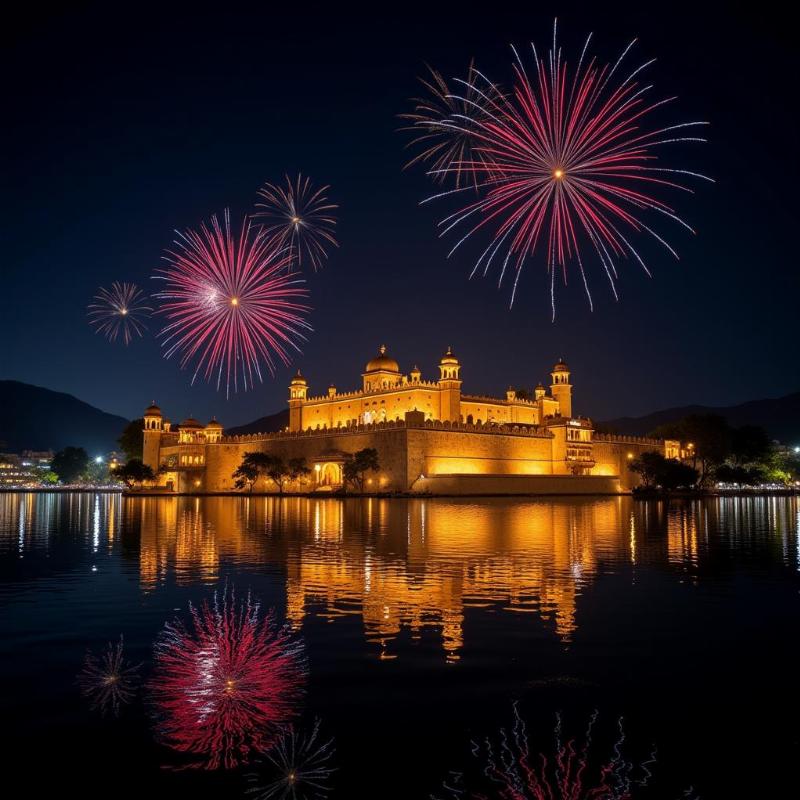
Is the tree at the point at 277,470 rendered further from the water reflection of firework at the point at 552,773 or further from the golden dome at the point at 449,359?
the water reflection of firework at the point at 552,773

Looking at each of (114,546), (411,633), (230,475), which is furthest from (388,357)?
(411,633)

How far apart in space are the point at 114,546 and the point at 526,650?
14984mm

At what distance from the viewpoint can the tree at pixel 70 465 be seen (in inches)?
5039

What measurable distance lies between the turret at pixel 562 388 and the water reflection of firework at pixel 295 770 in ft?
247

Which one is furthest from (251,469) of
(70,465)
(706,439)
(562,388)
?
(70,465)

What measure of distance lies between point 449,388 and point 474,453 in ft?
29.7

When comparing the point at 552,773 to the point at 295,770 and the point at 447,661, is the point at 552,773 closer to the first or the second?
the point at 295,770

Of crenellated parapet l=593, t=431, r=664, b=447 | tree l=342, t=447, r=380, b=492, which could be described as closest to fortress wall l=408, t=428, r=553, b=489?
tree l=342, t=447, r=380, b=492

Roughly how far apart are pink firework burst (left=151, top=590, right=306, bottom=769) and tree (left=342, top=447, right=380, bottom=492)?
4984 cm

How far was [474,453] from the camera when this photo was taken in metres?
64.1

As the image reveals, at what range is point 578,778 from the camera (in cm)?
542

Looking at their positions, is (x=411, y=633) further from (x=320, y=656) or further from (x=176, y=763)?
(x=176, y=763)

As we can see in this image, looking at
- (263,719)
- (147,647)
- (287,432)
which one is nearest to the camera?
(263,719)

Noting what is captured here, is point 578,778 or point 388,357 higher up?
point 388,357
